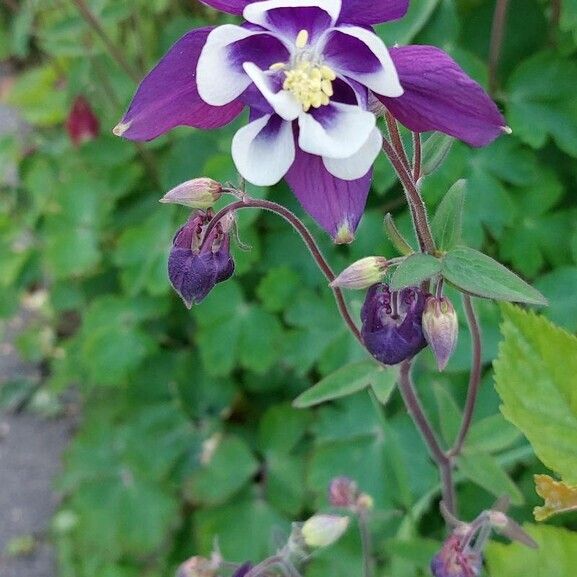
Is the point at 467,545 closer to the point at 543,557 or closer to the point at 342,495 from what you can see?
the point at 543,557

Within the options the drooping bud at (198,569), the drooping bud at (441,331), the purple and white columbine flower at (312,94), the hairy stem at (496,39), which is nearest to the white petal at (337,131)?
the purple and white columbine flower at (312,94)

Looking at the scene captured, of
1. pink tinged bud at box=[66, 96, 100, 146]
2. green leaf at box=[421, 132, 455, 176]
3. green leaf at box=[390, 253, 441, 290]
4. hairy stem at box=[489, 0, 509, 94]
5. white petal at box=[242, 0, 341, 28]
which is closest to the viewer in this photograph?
white petal at box=[242, 0, 341, 28]

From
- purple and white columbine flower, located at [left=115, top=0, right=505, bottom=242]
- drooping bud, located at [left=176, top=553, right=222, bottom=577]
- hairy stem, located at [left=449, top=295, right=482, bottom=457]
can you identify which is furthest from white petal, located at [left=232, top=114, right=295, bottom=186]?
drooping bud, located at [left=176, top=553, right=222, bottom=577]

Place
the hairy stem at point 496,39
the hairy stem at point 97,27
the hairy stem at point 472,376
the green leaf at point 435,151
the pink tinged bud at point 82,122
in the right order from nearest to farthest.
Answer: the green leaf at point 435,151 → the hairy stem at point 472,376 → the hairy stem at point 496,39 → the hairy stem at point 97,27 → the pink tinged bud at point 82,122

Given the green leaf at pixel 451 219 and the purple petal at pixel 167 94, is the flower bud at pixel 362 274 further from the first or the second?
the purple petal at pixel 167 94

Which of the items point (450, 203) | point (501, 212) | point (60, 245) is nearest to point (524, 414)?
point (450, 203)

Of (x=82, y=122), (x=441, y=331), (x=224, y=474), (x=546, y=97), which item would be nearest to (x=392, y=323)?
(x=441, y=331)

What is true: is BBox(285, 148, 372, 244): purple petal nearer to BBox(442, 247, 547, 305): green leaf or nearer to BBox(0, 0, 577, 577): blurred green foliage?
BBox(442, 247, 547, 305): green leaf
